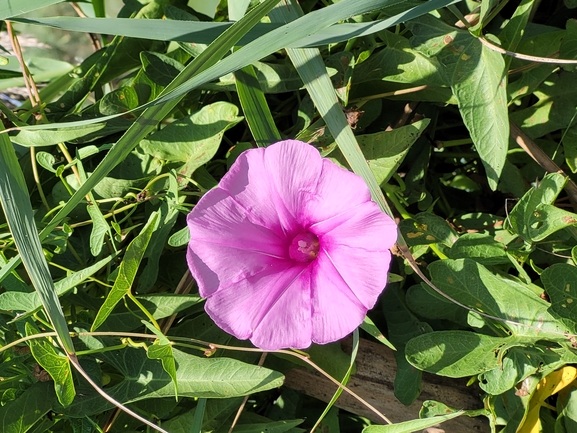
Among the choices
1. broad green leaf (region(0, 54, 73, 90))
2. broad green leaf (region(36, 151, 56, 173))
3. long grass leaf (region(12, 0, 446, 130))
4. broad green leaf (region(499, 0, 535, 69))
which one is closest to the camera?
long grass leaf (region(12, 0, 446, 130))

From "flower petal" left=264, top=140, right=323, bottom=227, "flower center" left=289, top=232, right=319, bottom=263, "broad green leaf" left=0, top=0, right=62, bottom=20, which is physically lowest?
"flower center" left=289, top=232, right=319, bottom=263

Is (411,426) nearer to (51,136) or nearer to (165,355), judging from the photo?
(165,355)

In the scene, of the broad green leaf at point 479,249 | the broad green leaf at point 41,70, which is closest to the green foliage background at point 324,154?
the broad green leaf at point 479,249

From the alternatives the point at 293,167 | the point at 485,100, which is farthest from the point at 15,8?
the point at 485,100

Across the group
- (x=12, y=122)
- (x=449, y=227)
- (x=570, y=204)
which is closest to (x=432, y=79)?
(x=449, y=227)

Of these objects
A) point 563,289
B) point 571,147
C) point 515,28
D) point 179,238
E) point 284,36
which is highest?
point 284,36

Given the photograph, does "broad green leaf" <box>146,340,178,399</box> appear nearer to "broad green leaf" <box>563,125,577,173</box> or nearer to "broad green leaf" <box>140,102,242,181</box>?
"broad green leaf" <box>140,102,242,181</box>

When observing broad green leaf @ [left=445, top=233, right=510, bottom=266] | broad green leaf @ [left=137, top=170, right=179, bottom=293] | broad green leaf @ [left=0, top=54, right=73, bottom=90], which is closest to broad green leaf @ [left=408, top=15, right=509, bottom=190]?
broad green leaf @ [left=445, top=233, right=510, bottom=266]
